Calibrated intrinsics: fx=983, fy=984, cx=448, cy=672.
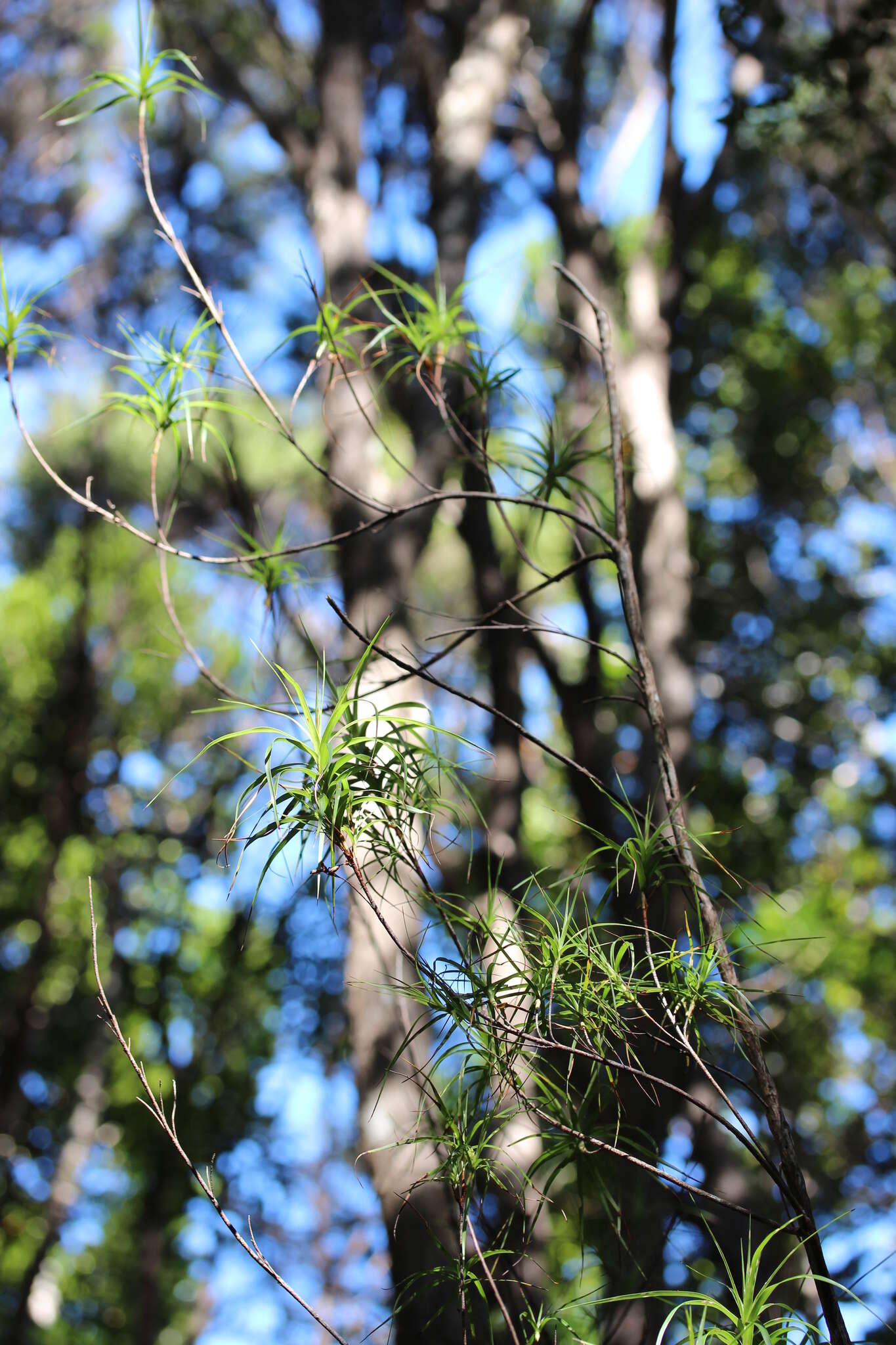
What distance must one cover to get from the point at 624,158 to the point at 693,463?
1.97 m

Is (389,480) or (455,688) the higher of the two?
(389,480)

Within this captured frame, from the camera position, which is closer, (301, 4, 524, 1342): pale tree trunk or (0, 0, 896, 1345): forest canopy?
(0, 0, 896, 1345): forest canopy

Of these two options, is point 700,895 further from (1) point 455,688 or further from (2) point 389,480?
(2) point 389,480

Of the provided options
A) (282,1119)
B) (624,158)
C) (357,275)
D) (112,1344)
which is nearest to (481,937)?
(357,275)

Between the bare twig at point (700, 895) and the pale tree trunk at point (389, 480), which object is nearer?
the bare twig at point (700, 895)

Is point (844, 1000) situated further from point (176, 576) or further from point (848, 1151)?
point (176, 576)

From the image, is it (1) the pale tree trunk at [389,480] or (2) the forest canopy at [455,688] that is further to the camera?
(1) the pale tree trunk at [389,480]

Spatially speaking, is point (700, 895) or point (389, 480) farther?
point (389, 480)

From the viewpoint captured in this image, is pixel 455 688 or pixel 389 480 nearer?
pixel 455 688

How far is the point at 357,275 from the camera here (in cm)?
346

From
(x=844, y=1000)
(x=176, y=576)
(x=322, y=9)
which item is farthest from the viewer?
(x=176, y=576)

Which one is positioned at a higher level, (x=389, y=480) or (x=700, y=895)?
A: (x=389, y=480)

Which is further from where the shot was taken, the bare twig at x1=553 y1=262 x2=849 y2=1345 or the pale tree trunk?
the pale tree trunk

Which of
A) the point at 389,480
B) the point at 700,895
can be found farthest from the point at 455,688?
the point at 389,480
